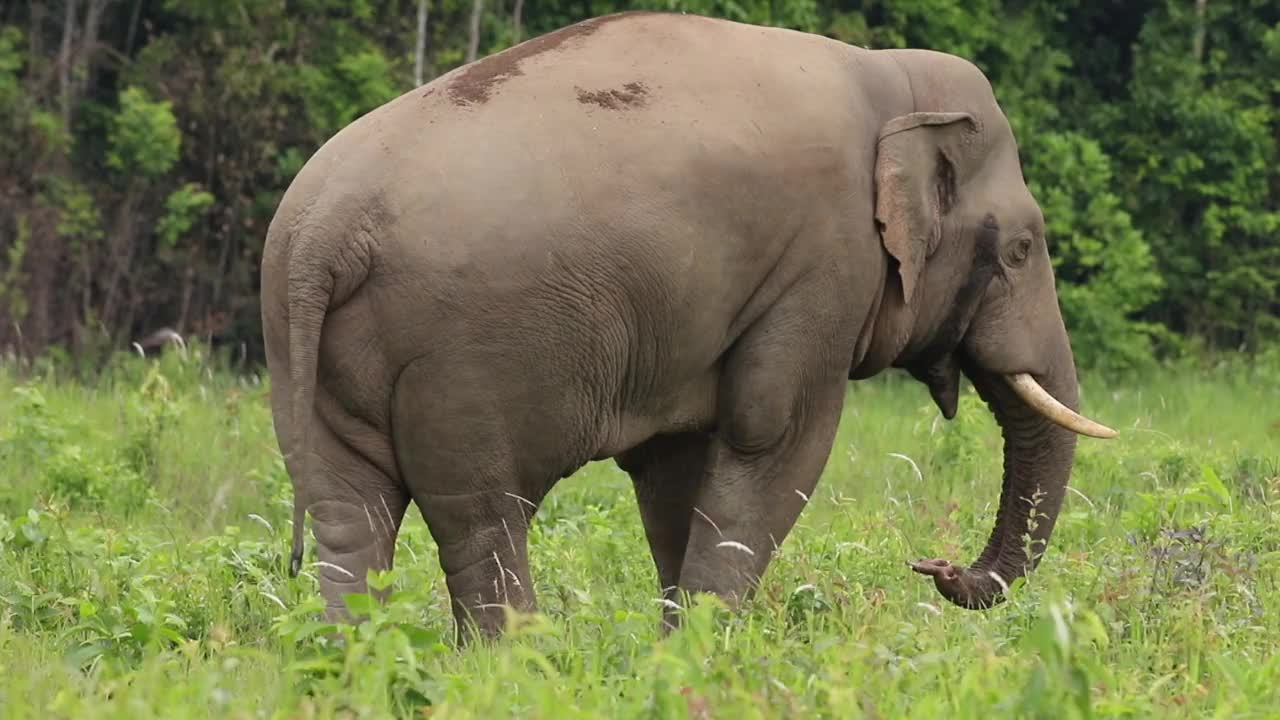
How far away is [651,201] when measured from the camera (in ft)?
18.3

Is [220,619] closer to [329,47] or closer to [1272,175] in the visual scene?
[329,47]

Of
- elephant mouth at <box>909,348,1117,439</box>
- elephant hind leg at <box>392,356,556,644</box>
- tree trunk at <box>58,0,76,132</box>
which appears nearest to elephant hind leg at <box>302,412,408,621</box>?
elephant hind leg at <box>392,356,556,644</box>

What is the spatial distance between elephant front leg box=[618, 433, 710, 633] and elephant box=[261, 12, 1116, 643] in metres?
0.02

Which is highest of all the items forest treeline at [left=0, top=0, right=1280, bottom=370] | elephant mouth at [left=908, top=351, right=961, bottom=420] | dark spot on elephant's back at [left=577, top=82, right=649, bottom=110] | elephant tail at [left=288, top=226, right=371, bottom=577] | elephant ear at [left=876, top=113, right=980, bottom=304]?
dark spot on elephant's back at [left=577, top=82, right=649, bottom=110]

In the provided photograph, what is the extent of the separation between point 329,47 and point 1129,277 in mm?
6582

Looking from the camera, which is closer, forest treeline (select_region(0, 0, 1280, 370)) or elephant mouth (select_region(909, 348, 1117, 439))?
elephant mouth (select_region(909, 348, 1117, 439))

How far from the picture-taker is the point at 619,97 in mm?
5723

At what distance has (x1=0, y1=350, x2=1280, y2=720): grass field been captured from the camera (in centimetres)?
428

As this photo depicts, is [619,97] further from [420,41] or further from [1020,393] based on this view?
[420,41]

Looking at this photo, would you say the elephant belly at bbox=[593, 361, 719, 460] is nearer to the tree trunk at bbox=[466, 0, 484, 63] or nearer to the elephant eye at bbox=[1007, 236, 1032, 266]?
the elephant eye at bbox=[1007, 236, 1032, 266]

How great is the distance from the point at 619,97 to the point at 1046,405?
191 centimetres

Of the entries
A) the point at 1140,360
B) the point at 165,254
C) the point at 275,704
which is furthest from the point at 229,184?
the point at 275,704

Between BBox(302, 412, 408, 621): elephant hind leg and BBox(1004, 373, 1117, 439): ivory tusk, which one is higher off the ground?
BBox(1004, 373, 1117, 439): ivory tusk

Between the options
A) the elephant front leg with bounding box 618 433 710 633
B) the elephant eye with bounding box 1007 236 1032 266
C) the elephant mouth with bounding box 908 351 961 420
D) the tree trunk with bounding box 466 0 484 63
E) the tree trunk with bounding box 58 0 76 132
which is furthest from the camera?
the tree trunk with bounding box 58 0 76 132
